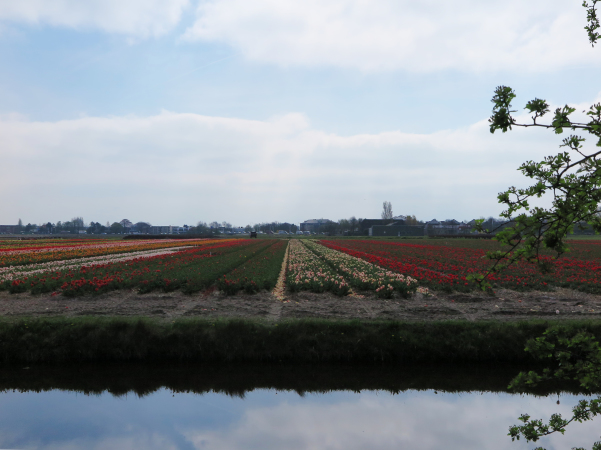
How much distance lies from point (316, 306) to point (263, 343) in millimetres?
4070

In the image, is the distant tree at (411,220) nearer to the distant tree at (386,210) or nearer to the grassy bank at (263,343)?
the distant tree at (386,210)

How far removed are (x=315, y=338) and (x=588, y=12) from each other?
9.63 m

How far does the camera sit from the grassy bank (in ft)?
36.8

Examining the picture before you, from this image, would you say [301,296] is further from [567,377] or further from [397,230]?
[397,230]

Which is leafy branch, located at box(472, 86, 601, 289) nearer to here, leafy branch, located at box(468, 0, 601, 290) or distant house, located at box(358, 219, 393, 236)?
leafy branch, located at box(468, 0, 601, 290)

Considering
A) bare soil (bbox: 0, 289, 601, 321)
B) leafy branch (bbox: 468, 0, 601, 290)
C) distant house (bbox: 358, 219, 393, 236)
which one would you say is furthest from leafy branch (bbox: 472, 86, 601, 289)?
distant house (bbox: 358, 219, 393, 236)

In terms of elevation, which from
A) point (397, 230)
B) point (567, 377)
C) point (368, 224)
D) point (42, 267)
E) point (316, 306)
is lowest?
point (316, 306)

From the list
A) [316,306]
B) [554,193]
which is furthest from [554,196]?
[316,306]

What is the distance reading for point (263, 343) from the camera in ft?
37.3

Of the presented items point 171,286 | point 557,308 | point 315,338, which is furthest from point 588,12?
point 171,286

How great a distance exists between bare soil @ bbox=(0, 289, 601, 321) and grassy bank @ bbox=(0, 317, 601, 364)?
1.82 metres

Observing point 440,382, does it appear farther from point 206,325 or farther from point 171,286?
point 171,286

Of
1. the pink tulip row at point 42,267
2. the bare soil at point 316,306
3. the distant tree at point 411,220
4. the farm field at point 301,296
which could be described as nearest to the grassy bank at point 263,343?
the bare soil at point 316,306

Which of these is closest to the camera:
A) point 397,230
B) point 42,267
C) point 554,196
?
point 554,196
